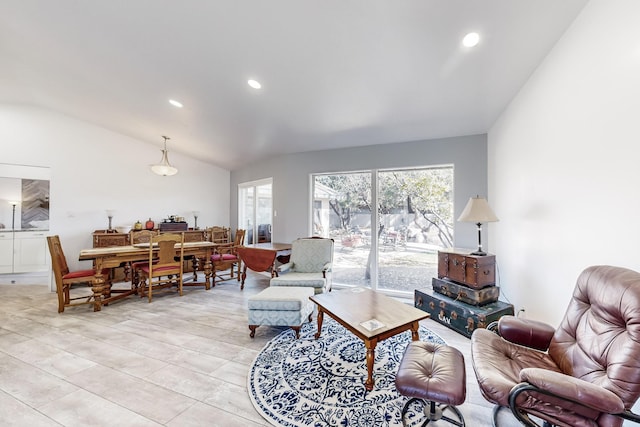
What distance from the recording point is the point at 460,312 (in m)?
2.77

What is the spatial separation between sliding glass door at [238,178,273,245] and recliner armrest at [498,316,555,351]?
4.40 m

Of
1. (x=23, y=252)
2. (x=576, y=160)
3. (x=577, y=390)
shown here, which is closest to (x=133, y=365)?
(x=577, y=390)

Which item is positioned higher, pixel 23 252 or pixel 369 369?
pixel 23 252

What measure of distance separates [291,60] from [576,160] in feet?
7.80

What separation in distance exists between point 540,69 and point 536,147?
2.04 ft

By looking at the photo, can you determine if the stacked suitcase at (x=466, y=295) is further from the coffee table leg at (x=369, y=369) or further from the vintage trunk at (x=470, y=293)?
the coffee table leg at (x=369, y=369)

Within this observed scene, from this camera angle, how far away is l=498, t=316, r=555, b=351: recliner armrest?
1.69m

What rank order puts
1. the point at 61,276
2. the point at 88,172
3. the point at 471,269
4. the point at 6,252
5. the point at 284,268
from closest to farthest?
the point at 471,269 < the point at 61,276 < the point at 284,268 < the point at 6,252 < the point at 88,172

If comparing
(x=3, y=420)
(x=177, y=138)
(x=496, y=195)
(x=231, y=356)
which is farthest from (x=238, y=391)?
(x=177, y=138)


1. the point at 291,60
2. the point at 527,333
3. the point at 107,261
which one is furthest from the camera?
the point at 107,261

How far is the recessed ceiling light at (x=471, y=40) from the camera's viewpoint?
76.2 inches

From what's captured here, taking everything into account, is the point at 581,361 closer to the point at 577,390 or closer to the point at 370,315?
the point at 577,390

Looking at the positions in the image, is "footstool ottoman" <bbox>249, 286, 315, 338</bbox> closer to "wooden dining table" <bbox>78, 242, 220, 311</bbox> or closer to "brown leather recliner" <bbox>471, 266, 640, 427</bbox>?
"brown leather recliner" <bbox>471, 266, 640, 427</bbox>

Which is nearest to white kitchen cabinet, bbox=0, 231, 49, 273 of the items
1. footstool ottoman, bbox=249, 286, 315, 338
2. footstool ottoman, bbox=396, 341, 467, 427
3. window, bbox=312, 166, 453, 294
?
footstool ottoman, bbox=249, 286, 315, 338
